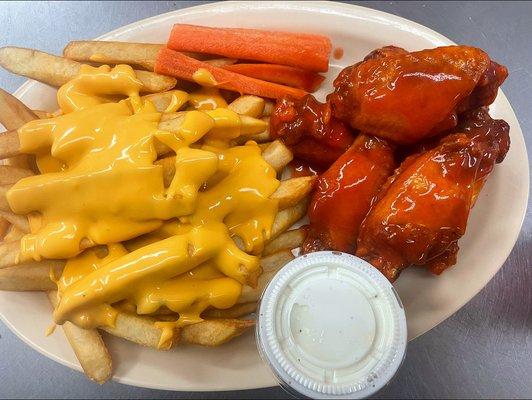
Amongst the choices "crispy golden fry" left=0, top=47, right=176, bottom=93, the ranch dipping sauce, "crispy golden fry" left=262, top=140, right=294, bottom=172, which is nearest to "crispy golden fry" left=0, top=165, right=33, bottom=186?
"crispy golden fry" left=0, top=47, right=176, bottom=93

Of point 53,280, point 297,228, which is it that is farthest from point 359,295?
point 53,280

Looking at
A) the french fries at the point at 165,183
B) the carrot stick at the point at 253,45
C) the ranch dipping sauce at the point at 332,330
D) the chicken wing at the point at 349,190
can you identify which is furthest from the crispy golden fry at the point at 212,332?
the carrot stick at the point at 253,45

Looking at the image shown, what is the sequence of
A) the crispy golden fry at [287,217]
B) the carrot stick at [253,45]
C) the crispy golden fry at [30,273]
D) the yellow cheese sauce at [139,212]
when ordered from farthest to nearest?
the carrot stick at [253,45]
the crispy golden fry at [287,217]
the crispy golden fry at [30,273]
the yellow cheese sauce at [139,212]

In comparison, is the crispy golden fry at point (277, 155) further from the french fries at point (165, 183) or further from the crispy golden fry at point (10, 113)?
the crispy golden fry at point (10, 113)

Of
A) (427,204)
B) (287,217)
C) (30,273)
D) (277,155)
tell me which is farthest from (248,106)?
(30,273)

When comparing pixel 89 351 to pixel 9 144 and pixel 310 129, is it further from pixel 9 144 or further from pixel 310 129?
pixel 310 129

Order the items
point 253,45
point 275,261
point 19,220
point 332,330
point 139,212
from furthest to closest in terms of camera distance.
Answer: point 253,45 < point 275,261 < point 19,220 < point 139,212 < point 332,330

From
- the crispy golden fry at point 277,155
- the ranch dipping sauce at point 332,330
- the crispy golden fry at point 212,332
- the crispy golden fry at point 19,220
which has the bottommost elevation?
the crispy golden fry at point 212,332
